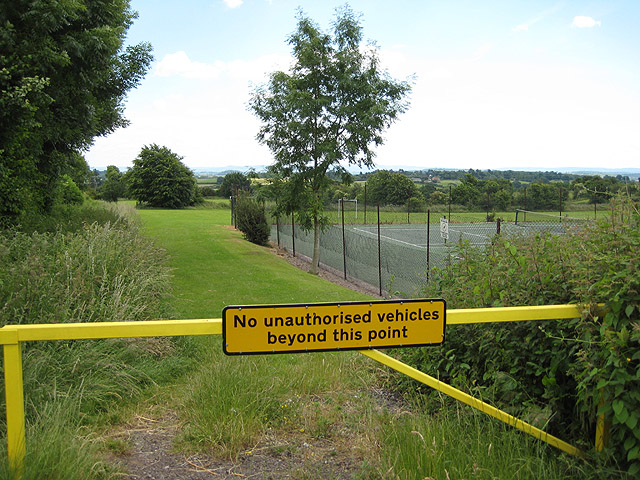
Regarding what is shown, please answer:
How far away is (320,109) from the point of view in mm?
18906

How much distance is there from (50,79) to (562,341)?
1230 centimetres

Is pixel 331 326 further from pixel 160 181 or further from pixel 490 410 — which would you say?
pixel 160 181

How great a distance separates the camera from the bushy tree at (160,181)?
73062 mm

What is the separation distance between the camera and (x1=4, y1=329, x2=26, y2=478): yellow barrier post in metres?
2.70

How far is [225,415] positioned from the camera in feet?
12.0

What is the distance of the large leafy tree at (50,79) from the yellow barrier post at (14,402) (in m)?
8.78

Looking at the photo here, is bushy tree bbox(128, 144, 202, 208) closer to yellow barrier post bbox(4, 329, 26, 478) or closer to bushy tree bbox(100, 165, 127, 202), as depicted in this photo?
bushy tree bbox(100, 165, 127, 202)

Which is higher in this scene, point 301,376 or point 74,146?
point 74,146

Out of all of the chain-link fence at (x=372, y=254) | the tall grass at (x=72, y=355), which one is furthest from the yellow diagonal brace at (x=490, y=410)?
the chain-link fence at (x=372, y=254)

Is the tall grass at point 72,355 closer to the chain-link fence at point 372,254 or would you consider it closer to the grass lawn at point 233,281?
the grass lawn at point 233,281

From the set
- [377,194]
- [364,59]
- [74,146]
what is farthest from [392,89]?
[377,194]

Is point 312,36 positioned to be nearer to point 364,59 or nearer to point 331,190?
point 364,59

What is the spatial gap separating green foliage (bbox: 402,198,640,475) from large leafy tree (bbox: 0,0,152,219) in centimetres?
943

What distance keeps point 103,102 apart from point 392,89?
31.0 feet
